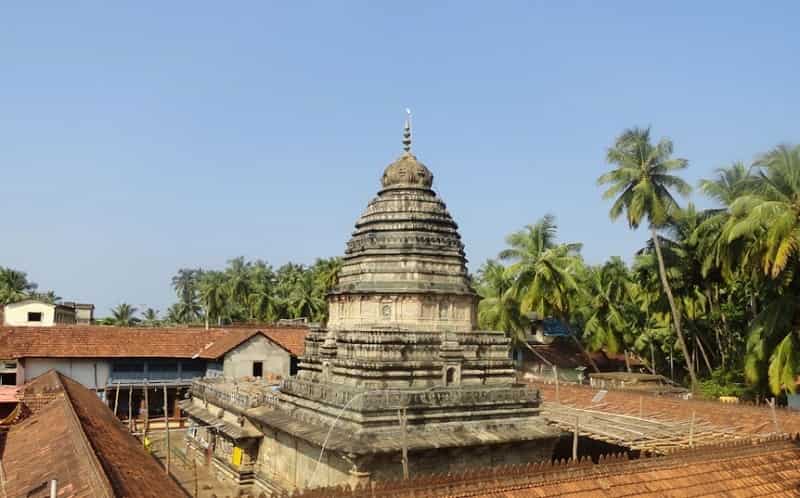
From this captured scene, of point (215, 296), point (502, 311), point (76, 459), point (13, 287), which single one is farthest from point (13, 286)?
point (76, 459)

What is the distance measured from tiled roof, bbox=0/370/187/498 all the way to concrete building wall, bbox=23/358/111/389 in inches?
688

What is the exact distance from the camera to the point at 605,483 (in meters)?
10.9

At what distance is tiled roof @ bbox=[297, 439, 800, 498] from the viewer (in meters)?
9.65

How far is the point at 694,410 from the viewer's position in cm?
2192

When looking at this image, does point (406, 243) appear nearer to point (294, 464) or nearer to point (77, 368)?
point (294, 464)

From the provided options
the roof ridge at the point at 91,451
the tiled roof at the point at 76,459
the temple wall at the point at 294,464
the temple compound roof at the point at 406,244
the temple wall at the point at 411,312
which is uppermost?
the temple compound roof at the point at 406,244

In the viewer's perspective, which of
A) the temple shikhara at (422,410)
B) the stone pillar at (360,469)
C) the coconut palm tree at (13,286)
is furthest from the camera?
the coconut palm tree at (13,286)

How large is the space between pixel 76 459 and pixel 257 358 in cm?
2685

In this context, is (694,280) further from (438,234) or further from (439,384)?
(439,384)

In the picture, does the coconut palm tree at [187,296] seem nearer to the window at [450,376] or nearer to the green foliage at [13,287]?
the green foliage at [13,287]

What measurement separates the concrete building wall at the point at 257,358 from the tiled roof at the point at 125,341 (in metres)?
0.44

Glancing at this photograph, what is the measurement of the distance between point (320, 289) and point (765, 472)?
179ft

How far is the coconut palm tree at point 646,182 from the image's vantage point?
35125 mm

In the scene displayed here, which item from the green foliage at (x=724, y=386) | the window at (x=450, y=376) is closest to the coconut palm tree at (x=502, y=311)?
the green foliage at (x=724, y=386)
